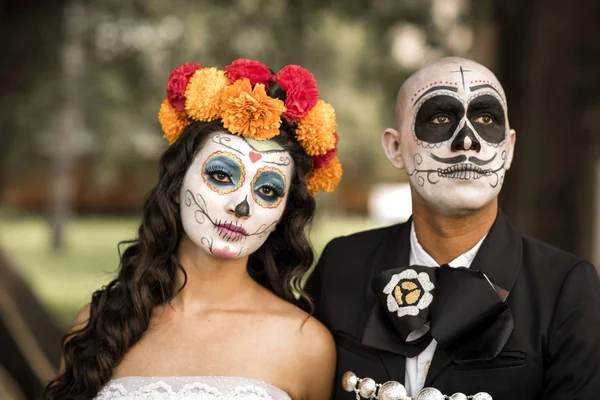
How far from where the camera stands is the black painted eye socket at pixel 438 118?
8.80 ft

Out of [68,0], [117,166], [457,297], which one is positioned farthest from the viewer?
[117,166]

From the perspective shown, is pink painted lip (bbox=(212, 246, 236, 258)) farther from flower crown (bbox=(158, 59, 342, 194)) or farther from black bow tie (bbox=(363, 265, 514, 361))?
black bow tie (bbox=(363, 265, 514, 361))

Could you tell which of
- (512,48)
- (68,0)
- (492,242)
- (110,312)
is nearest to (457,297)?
(492,242)

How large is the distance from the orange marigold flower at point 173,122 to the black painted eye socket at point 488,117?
109 cm

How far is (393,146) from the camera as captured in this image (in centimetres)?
290

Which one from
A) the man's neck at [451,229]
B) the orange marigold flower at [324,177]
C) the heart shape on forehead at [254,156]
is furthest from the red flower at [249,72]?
the man's neck at [451,229]

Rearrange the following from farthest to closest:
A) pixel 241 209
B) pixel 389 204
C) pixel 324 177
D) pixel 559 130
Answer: pixel 389 204
pixel 559 130
pixel 324 177
pixel 241 209

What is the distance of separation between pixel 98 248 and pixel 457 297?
8422 mm

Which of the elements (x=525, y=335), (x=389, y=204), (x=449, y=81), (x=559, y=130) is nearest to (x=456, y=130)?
(x=449, y=81)

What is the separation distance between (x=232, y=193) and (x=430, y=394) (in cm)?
98

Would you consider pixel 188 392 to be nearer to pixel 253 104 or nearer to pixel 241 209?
pixel 241 209

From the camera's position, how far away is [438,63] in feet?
9.21

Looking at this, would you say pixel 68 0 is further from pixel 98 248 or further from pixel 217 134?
pixel 217 134

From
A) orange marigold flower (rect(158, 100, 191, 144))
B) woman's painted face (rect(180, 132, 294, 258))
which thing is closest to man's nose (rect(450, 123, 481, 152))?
woman's painted face (rect(180, 132, 294, 258))
